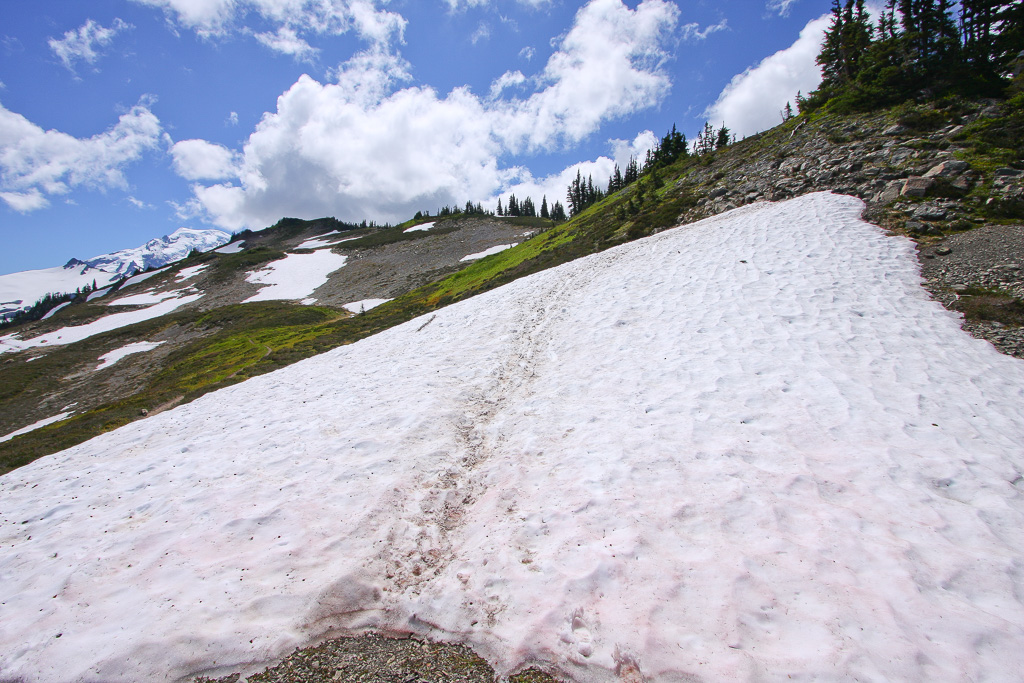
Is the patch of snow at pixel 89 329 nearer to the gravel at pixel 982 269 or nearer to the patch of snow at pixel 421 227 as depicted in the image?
the patch of snow at pixel 421 227

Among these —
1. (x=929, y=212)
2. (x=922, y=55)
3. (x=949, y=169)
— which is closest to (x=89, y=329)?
(x=929, y=212)

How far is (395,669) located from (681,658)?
3085 mm

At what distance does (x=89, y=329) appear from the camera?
53.8 metres

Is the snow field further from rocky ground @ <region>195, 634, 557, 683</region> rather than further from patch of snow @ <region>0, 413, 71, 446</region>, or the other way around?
rocky ground @ <region>195, 634, 557, 683</region>

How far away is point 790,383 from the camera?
28.2ft

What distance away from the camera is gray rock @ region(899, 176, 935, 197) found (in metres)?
16.3

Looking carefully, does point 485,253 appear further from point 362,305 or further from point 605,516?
point 605,516

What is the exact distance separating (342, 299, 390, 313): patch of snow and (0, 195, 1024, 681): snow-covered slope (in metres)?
34.8

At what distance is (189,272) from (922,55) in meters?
110

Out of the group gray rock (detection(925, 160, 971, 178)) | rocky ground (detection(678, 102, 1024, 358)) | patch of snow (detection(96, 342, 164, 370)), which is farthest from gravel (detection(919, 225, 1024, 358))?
patch of snow (detection(96, 342, 164, 370))

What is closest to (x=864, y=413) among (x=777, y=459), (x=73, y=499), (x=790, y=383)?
(x=790, y=383)

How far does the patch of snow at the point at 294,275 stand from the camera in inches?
2346

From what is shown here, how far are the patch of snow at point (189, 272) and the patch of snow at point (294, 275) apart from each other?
56.0 ft

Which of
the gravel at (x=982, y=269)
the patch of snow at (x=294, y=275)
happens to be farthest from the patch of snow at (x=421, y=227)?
the gravel at (x=982, y=269)
